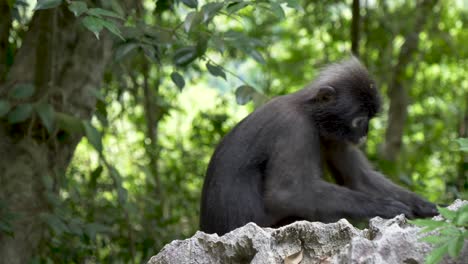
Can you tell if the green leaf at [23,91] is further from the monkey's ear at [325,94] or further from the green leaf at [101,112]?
the monkey's ear at [325,94]

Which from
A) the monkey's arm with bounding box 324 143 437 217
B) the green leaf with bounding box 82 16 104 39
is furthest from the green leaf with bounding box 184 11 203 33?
the monkey's arm with bounding box 324 143 437 217

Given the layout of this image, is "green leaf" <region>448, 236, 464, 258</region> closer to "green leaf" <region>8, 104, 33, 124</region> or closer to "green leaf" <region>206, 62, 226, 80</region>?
"green leaf" <region>206, 62, 226, 80</region>

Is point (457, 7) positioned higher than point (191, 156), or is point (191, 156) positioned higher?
point (457, 7)

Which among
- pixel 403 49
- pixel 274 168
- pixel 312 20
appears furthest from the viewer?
pixel 312 20

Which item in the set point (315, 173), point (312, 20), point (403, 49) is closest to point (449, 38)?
point (403, 49)

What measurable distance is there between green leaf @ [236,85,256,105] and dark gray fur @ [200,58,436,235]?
4.9 inches

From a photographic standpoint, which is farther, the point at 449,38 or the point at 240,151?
the point at 449,38

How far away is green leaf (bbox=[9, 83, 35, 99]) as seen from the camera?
16.5ft

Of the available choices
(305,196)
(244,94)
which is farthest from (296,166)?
(244,94)

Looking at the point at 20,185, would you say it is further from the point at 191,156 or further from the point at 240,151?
the point at 191,156

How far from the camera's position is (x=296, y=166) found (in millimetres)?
5121

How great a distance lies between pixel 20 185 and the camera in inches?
218

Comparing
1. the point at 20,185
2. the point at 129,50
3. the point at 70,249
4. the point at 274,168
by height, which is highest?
the point at 129,50

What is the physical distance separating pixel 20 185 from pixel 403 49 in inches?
213
